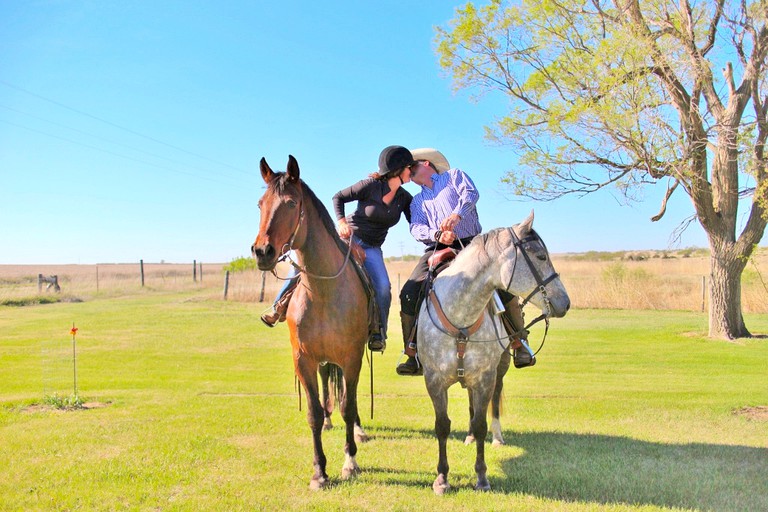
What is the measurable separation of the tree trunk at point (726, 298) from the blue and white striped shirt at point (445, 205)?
13.3 metres

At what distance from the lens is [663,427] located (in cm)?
747

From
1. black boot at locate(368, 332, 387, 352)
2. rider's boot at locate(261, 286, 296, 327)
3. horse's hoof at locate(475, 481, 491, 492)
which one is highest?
rider's boot at locate(261, 286, 296, 327)

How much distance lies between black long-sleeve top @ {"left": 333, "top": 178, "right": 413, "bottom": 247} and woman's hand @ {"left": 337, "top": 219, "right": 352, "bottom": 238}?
15 cm

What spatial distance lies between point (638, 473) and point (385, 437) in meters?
2.84

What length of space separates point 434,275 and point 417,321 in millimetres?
474

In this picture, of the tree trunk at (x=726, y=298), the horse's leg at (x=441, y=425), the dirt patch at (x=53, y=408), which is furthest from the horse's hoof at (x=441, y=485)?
the tree trunk at (x=726, y=298)

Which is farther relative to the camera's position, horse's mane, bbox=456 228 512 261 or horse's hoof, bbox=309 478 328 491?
horse's hoof, bbox=309 478 328 491

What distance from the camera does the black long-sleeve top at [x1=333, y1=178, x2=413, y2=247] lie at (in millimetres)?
6121

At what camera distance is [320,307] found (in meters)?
5.33

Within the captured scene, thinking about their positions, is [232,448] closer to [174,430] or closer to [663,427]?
[174,430]

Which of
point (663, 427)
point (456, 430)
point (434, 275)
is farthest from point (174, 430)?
point (663, 427)

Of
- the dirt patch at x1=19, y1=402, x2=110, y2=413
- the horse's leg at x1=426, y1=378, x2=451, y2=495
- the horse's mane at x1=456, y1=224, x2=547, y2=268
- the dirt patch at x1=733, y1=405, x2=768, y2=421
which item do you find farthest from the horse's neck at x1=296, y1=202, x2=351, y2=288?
the dirt patch at x1=733, y1=405, x2=768, y2=421

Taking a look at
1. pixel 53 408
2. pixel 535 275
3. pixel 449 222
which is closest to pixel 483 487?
pixel 535 275

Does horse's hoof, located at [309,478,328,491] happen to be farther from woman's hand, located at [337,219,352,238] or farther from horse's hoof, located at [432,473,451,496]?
woman's hand, located at [337,219,352,238]
